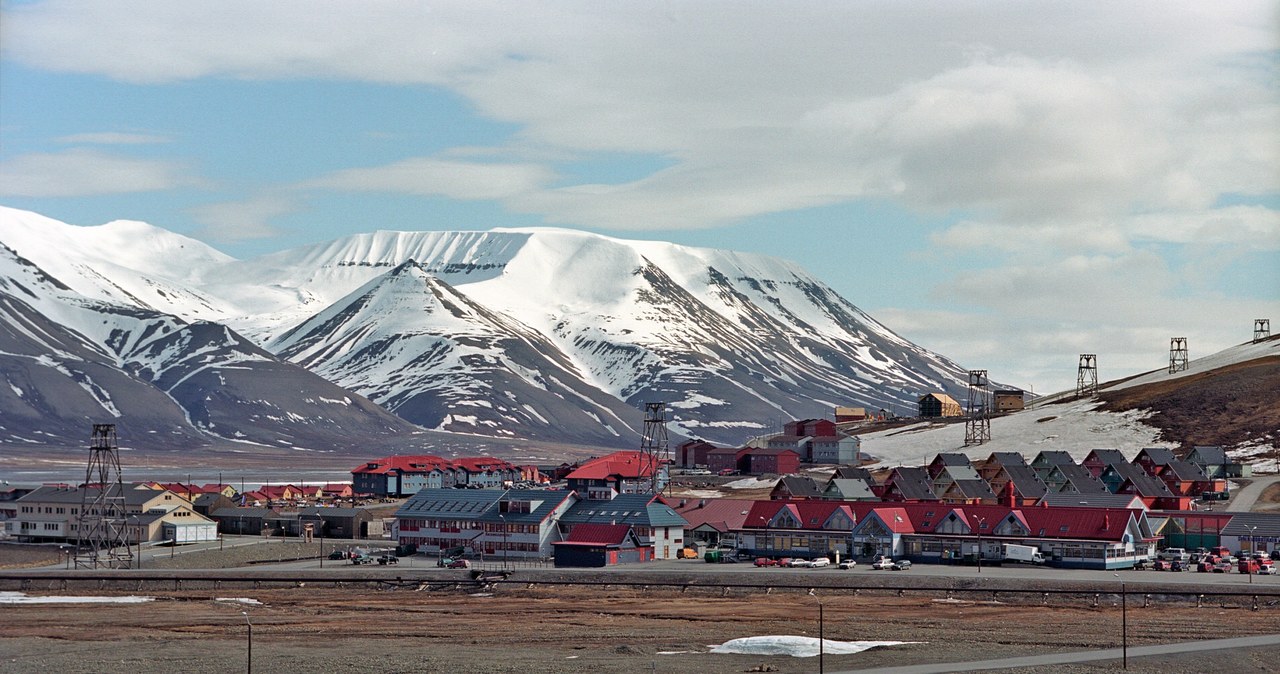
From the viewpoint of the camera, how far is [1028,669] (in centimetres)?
6103

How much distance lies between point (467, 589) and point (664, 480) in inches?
3903

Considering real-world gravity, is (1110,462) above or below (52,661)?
above

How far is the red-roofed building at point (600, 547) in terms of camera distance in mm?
106125

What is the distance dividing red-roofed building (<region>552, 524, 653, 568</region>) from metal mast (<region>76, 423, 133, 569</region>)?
2983 centimetres

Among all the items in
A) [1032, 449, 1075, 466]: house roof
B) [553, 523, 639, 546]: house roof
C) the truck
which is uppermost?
[1032, 449, 1075, 466]: house roof

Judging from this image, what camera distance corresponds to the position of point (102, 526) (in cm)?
12388

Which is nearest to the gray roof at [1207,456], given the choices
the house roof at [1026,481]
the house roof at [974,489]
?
the house roof at [1026,481]

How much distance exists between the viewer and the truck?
339 feet

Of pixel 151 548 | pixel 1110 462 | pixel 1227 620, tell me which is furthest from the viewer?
pixel 1110 462

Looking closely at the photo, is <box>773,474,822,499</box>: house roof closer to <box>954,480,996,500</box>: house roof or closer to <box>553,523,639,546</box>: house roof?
<box>954,480,996,500</box>: house roof

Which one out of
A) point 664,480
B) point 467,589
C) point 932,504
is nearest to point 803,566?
point 932,504

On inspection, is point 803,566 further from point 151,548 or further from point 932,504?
point 151,548

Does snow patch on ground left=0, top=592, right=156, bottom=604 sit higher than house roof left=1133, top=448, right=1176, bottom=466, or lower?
lower

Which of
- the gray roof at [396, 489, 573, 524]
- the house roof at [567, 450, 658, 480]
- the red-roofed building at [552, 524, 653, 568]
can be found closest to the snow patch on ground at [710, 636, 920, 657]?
the red-roofed building at [552, 524, 653, 568]
